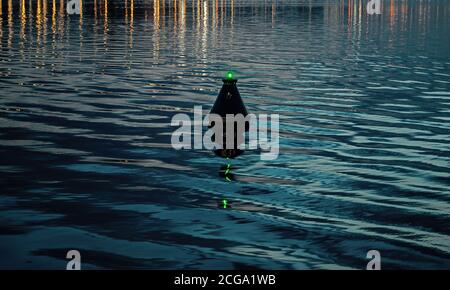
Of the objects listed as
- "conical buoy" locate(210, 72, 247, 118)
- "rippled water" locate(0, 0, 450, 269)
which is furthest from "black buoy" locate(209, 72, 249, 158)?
"rippled water" locate(0, 0, 450, 269)

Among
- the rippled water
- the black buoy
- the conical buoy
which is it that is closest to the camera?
the rippled water

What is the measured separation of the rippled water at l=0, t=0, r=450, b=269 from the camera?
8883 millimetres

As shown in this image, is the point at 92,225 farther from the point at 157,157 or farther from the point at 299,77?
the point at 299,77

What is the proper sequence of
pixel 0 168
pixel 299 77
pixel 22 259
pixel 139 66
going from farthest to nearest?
pixel 139 66
pixel 299 77
pixel 0 168
pixel 22 259

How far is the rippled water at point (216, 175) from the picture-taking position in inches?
350

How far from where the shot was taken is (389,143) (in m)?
15.6

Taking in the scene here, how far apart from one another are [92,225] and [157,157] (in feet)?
14.4

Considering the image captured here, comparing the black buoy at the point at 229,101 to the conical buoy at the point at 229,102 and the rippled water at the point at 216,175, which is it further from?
the rippled water at the point at 216,175

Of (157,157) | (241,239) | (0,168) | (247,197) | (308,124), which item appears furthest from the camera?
(308,124)

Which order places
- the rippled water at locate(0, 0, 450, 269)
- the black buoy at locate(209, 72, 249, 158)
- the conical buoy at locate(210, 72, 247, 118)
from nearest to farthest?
the rippled water at locate(0, 0, 450, 269) < the black buoy at locate(209, 72, 249, 158) < the conical buoy at locate(210, 72, 247, 118)

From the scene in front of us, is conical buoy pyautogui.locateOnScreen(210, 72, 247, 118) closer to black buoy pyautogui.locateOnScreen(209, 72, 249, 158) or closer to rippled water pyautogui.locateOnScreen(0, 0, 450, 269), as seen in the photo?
black buoy pyautogui.locateOnScreen(209, 72, 249, 158)

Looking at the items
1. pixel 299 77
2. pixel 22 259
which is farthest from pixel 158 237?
pixel 299 77

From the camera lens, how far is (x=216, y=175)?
41.4 feet

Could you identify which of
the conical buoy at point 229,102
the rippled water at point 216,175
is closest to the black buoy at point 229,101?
the conical buoy at point 229,102
